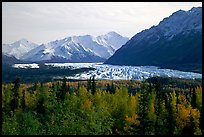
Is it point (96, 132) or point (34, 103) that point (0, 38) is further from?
point (34, 103)

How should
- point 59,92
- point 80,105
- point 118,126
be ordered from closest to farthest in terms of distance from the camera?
1. point 118,126
2. point 80,105
3. point 59,92

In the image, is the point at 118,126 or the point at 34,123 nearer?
the point at 34,123

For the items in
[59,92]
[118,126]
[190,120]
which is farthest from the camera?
[59,92]

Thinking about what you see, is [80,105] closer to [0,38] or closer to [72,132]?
[72,132]

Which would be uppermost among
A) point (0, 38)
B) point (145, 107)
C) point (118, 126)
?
point (0, 38)

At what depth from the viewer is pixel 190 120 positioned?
40.2m

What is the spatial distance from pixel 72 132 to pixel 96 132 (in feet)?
10.7

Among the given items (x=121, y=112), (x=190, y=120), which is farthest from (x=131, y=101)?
(x=190, y=120)

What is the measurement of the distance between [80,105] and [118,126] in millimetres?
7049

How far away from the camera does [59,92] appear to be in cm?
5966

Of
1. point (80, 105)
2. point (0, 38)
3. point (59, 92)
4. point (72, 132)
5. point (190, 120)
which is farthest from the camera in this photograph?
point (59, 92)

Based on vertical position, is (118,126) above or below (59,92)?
below

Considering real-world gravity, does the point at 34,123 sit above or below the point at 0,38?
below

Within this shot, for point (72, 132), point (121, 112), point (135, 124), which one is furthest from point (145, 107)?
point (72, 132)
